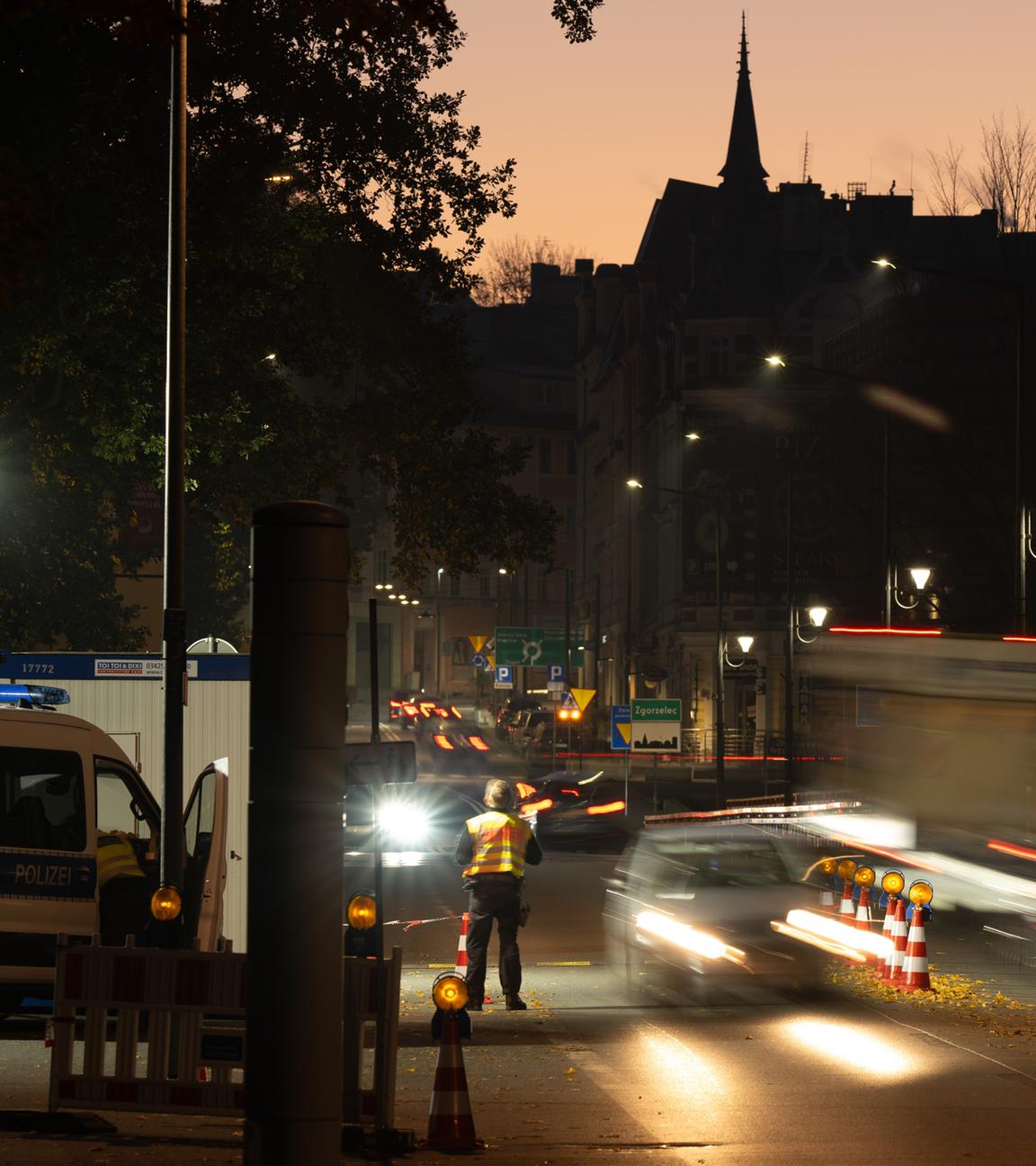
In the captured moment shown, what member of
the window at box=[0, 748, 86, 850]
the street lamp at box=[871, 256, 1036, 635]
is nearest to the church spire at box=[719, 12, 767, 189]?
the street lamp at box=[871, 256, 1036, 635]

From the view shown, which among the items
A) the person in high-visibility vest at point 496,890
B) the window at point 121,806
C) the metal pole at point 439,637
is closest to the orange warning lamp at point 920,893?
the person in high-visibility vest at point 496,890

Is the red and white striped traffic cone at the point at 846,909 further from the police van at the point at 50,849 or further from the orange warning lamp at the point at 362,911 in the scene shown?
the orange warning lamp at the point at 362,911

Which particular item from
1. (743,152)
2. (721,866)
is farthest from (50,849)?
(743,152)

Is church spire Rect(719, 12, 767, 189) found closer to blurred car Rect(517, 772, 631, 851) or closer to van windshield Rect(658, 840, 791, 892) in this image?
blurred car Rect(517, 772, 631, 851)

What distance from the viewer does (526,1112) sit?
1154 cm

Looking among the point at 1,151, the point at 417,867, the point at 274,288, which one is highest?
the point at 274,288

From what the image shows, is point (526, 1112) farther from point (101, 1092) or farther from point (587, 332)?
point (587, 332)

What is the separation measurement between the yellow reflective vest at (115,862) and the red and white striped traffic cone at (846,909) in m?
5.66

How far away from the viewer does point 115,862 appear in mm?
15750

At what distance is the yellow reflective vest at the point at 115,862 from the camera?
1554 cm

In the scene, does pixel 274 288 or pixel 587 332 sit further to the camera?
pixel 587 332

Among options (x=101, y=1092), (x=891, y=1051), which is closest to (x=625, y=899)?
(x=891, y=1051)

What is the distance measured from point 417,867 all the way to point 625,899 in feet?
56.7

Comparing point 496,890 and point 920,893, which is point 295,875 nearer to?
point 496,890
